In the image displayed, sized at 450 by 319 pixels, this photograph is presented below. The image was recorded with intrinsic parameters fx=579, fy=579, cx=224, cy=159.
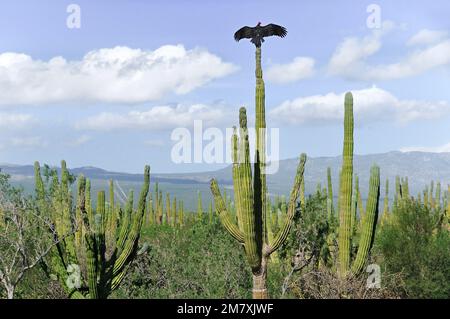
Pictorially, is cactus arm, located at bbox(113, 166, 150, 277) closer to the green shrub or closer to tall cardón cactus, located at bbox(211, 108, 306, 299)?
tall cardón cactus, located at bbox(211, 108, 306, 299)

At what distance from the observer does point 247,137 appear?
923 centimetres

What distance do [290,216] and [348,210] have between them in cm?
128

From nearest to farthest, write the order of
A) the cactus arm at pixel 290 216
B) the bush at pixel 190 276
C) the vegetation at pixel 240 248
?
the vegetation at pixel 240 248 < the cactus arm at pixel 290 216 < the bush at pixel 190 276

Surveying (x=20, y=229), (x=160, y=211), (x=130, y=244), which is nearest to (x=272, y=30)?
(x=130, y=244)

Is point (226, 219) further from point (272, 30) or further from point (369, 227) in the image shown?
point (272, 30)

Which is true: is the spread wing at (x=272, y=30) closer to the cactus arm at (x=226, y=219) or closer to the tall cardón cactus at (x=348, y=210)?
the tall cardón cactus at (x=348, y=210)

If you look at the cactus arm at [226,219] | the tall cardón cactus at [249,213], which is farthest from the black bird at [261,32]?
the cactus arm at [226,219]

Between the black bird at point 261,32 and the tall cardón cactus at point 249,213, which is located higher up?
the black bird at point 261,32

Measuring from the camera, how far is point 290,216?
998cm

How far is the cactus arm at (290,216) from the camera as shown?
32.3ft

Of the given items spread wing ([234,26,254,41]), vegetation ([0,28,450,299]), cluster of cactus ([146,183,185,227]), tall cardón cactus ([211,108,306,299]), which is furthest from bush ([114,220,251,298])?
cluster of cactus ([146,183,185,227])

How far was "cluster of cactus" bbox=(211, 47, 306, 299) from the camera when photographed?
9.23m

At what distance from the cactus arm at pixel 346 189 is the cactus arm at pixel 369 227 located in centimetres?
20
